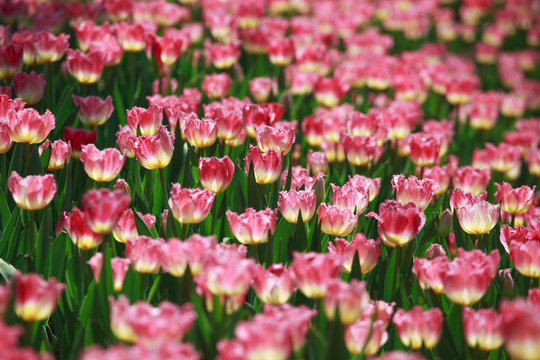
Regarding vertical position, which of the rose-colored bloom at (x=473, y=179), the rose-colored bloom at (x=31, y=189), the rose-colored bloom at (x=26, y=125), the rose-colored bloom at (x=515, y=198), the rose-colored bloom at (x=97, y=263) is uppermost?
the rose-colored bloom at (x=26, y=125)

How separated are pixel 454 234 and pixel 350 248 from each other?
25.7 inches

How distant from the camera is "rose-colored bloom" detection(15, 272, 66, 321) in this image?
1547 millimetres

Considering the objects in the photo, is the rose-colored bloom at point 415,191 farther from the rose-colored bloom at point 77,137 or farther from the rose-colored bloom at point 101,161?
the rose-colored bloom at point 77,137

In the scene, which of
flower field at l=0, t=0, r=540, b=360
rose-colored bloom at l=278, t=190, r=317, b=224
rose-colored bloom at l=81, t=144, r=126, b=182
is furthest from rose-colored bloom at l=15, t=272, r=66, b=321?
rose-colored bloom at l=278, t=190, r=317, b=224

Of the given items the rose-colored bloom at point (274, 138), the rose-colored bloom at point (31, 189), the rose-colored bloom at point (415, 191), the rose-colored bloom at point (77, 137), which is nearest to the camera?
the rose-colored bloom at point (31, 189)

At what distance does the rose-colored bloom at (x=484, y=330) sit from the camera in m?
1.69

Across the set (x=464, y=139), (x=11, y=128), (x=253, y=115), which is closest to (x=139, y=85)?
(x=253, y=115)

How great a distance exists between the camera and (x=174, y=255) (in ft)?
5.64

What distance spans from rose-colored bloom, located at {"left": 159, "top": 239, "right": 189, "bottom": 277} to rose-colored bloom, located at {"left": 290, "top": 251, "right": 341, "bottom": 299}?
0.30 meters

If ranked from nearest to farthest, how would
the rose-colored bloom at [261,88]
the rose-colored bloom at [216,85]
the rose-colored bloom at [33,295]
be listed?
the rose-colored bloom at [33,295]
the rose-colored bloom at [216,85]
the rose-colored bloom at [261,88]

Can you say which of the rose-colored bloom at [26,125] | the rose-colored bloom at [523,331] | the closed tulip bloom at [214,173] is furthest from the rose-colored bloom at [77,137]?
the rose-colored bloom at [523,331]

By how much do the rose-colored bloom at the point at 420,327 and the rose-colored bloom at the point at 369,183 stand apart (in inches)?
31.3

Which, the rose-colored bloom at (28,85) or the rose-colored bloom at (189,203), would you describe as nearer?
the rose-colored bloom at (189,203)

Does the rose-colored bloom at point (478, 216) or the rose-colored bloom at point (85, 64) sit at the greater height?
the rose-colored bloom at point (85, 64)
